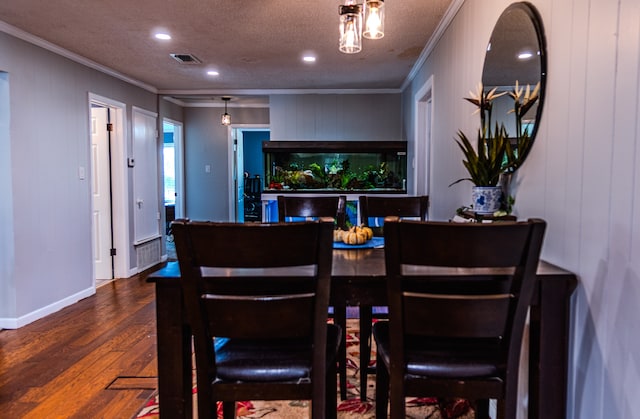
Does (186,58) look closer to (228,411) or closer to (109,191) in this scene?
(109,191)

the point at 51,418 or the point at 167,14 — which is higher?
the point at 167,14

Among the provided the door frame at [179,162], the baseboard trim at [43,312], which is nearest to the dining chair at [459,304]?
the baseboard trim at [43,312]

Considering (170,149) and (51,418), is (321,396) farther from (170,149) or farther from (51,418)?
(170,149)

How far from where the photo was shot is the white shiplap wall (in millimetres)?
1095

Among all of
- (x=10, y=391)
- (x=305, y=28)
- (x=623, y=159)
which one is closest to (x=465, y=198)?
(x=623, y=159)

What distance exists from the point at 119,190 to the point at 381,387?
429 cm

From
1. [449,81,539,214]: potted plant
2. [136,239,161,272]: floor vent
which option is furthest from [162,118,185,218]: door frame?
[449,81,539,214]: potted plant

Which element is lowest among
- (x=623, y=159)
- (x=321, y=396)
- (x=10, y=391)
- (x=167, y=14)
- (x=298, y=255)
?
(x=10, y=391)

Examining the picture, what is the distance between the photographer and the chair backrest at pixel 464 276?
1.03m

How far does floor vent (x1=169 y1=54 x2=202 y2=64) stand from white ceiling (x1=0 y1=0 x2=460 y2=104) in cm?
7

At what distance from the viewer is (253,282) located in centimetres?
123

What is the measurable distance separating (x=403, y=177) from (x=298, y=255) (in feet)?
14.5

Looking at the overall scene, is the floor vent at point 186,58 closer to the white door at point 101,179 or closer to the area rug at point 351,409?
the white door at point 101,179

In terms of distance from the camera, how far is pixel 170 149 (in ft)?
30.5
